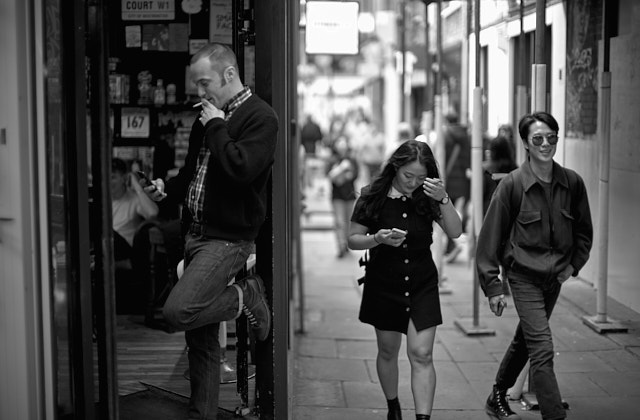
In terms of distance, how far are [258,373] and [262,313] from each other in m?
0.42

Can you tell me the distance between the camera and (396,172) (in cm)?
559

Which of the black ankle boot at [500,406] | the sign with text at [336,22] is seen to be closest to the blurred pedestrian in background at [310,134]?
the sign with text at [336,22]

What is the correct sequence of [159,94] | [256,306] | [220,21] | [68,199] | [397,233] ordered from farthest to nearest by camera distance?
1. [159,94]
2. [220,21]
3. [397,233]
4. [256,306]
5. [68,199]

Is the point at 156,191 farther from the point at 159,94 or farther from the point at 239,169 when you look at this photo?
the point at 159,94

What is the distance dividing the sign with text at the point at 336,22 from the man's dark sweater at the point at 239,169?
754cm

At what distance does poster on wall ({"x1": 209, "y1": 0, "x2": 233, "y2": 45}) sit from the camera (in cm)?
794

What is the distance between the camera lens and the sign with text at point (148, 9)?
802 centimetres

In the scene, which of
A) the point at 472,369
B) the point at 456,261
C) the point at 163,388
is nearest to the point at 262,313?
the point at 163,388

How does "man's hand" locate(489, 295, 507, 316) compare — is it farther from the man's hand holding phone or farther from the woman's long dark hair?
the man's hand holding phone

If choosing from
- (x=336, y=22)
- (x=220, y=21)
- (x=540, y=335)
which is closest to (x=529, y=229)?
(x=540, y=335)

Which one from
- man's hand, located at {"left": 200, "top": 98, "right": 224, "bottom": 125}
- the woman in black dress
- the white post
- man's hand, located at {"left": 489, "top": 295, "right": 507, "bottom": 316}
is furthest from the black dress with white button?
the white post

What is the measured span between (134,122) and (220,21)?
3.72 ft

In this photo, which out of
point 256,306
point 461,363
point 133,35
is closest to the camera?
point 256,306

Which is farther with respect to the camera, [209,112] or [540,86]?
[540,86]
